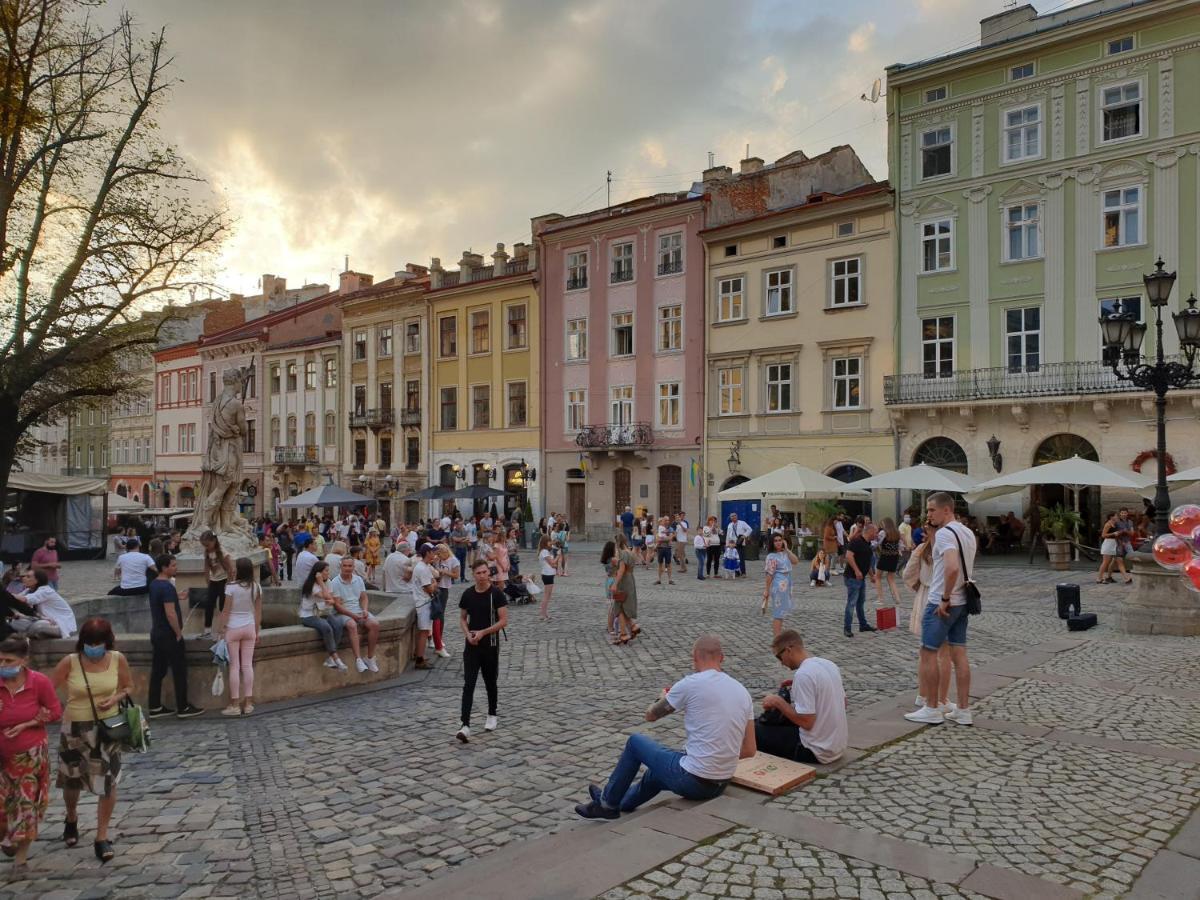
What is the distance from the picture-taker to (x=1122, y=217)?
88.6 feet

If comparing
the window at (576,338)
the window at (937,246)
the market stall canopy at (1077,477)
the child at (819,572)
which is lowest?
the child at (819,572)

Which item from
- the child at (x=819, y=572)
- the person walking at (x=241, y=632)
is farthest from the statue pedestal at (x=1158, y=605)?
the person walking at (x=241, y=632)

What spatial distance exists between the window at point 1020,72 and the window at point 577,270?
18.1 metres

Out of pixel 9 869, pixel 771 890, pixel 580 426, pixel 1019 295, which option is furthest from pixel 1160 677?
pixel 580 426

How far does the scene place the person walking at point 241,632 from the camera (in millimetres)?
9430

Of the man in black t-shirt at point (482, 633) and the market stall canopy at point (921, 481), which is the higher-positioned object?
the market stall canopy at point (921, 481)

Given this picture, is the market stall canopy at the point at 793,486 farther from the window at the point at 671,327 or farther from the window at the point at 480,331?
the window at the point at 480,331

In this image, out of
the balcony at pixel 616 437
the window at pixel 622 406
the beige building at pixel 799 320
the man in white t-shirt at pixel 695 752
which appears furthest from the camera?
the window at pixel 622 406

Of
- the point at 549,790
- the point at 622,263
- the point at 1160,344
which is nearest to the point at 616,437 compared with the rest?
the point at 622,263

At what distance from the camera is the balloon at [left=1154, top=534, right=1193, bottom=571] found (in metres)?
10.7

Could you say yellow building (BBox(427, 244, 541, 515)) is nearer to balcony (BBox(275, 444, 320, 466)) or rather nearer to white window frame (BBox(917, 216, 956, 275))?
balcony (BBox(275, 444, 320, 466))

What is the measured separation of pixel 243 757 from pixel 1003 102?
2986 cm

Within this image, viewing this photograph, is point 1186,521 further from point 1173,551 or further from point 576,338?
point 576,338

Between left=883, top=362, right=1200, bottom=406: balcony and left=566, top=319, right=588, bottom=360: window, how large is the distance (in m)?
14.3
